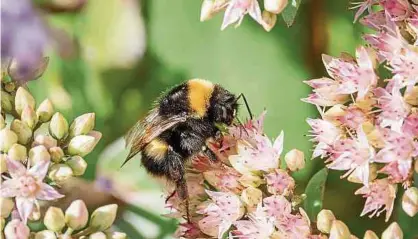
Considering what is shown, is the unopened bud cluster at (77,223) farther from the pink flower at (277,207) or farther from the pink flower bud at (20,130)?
the pink flower at (277,207)

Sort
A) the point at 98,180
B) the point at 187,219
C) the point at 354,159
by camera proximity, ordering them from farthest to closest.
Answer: the point at 98,180
the point at 187,219
the point at 354,159

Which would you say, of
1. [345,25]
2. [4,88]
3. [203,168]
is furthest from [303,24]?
[4,88]

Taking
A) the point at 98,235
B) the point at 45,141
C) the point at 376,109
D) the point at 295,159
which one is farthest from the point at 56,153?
the point at 376,109

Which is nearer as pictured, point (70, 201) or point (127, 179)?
point (70, 201)

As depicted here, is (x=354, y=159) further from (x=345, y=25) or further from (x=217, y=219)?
(x=345, y=25)

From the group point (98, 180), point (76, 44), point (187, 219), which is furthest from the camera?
point (76, 44)

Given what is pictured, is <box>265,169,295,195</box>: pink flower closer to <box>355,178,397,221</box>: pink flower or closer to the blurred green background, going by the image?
<box>355,178,397,221</box>: pink flower

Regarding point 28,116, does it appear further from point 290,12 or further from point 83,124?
point 290,12
